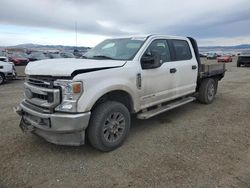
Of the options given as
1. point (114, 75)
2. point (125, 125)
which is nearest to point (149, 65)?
point (114, 75)

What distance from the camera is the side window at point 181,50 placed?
5.81m

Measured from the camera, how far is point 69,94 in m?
3.63

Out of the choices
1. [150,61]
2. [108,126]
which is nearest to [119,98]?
[108,126]

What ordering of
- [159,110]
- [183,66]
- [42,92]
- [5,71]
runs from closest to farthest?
[42,92]
[159,110]
[183,66]
[5,71]

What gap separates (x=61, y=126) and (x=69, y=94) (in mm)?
472

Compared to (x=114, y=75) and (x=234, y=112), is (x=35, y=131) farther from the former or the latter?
(x=234, y=112)

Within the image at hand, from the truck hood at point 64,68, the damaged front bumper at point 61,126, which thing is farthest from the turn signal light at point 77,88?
the damaged front bumper at point 61,126

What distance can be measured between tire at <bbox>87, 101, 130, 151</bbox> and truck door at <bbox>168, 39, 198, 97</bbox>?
1.84m

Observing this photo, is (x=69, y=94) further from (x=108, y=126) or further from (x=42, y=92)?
(x=108, y=126)

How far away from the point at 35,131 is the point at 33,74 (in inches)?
36.0

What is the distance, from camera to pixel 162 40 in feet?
17.9

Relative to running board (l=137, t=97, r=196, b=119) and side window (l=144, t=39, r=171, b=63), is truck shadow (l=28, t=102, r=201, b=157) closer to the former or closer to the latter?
running board (l=137, t=97, r=196, b=119)

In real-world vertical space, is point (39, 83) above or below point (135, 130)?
above

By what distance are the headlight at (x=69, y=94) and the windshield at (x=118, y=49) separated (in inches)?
55.2
